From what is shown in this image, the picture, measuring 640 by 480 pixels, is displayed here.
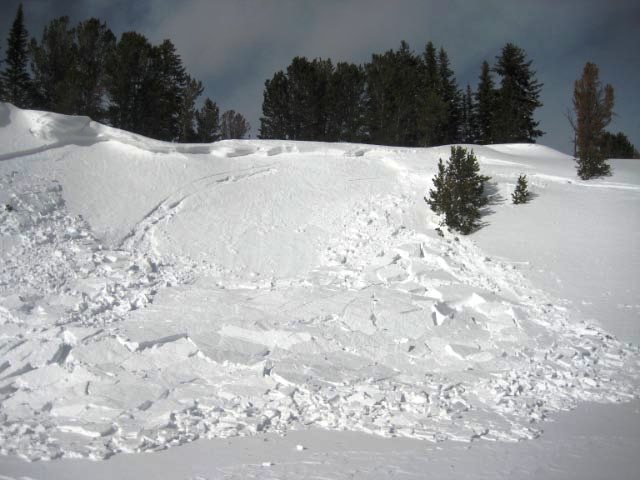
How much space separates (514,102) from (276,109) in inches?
735

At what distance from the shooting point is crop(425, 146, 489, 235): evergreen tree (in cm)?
1045

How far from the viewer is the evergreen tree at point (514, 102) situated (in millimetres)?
33188

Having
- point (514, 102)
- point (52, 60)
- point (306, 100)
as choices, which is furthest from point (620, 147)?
point (52, 60)

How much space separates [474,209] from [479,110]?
97.7ft

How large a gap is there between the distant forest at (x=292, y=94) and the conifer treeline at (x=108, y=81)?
0.06 meters

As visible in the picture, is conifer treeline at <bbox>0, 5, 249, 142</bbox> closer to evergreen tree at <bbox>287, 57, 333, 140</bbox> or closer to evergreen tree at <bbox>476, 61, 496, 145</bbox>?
evergreen tree at <bbox>287, 57, 333, 140</bbox>

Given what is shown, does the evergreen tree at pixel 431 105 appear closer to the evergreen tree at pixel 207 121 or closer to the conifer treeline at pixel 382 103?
the conifer treeline at pixel 382 103

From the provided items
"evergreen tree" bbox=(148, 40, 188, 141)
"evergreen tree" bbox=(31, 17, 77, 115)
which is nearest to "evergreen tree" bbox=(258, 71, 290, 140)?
"evergreen tree" bbox=(148, 40, 188, 141)

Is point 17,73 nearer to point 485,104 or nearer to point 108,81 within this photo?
point 108,81

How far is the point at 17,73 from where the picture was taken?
29.3 m

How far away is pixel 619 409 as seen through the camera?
4852mm

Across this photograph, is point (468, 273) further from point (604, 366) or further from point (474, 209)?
point (604, 366)

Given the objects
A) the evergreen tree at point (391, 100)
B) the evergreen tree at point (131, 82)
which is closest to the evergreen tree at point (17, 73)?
the evergreen tree at point (131, 82)

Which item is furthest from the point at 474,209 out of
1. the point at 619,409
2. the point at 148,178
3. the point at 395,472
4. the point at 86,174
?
the point at 86,174
